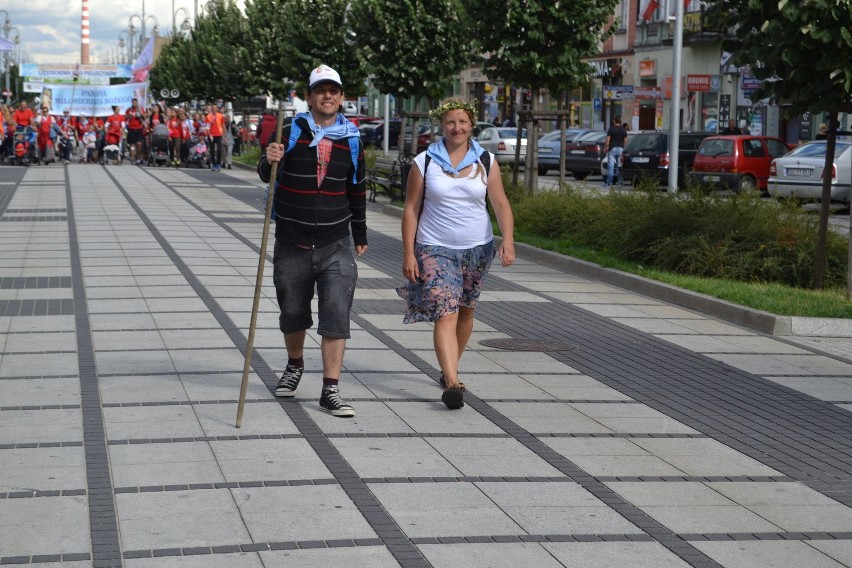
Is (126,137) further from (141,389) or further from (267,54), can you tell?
(141,389)

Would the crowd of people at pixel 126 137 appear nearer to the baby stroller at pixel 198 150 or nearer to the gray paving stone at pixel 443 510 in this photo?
the baby stroller at pixel 198 150

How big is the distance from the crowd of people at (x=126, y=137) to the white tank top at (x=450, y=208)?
31818mm

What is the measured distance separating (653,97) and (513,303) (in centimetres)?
4209

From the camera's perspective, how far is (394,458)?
269 inches

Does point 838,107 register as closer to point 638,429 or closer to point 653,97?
point 638,429

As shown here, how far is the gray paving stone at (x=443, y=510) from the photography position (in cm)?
566

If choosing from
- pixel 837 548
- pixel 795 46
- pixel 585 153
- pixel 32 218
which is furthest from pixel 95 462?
pixel 585 153

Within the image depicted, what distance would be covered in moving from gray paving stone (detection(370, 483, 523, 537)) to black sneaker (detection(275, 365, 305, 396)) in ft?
6.54

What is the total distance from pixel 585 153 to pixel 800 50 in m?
29.0

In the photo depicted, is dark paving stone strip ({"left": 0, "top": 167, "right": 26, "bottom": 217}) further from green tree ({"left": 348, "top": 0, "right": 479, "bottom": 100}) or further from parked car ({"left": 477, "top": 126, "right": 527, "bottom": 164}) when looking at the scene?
parked car ({"left": 477, "top": 126, "right": 527, "bottom": 164})

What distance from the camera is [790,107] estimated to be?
13.3 metres

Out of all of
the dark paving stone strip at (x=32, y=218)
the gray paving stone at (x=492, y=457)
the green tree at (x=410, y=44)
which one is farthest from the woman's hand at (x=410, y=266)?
the green tree at (x=410, y=44)

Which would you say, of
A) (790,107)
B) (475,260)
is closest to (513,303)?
(790,107)

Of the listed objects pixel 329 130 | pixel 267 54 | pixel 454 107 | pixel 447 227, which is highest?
pixel 267 54
